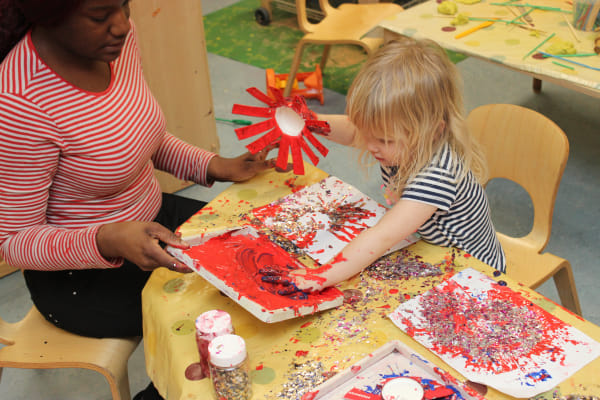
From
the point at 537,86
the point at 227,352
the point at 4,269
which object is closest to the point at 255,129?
the point at 227,352

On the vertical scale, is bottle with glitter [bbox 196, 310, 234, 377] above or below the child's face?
below

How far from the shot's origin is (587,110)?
120 inches

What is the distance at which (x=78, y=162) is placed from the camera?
1.16m

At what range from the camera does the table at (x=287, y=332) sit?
901 mm

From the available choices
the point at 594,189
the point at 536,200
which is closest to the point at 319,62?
the point at 594,189

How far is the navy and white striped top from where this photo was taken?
1.15m

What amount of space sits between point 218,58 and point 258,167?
8.94ft

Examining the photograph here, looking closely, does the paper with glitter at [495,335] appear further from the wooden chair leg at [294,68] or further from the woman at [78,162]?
the wooden chair leg at [294,68]

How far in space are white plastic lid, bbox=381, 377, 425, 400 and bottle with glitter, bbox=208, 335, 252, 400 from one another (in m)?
0.21

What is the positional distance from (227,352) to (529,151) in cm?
107

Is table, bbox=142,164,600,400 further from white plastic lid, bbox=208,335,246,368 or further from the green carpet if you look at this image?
the green carpet

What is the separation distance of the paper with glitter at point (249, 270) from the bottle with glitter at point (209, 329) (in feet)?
0.23

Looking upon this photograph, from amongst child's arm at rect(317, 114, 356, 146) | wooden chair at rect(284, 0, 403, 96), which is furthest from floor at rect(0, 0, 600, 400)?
wooden chair at rect(284, 0, 403, 96)

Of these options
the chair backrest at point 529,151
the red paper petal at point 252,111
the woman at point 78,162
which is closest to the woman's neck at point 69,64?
the woman at point 78,162
